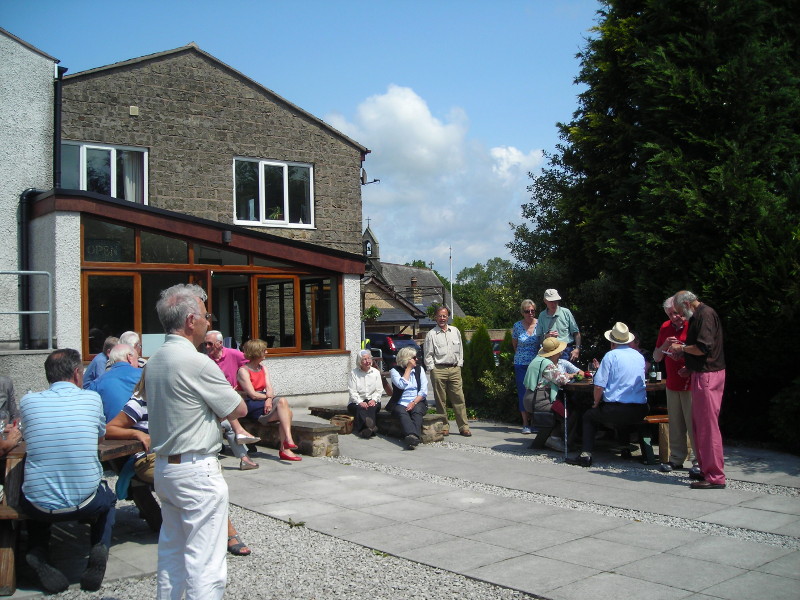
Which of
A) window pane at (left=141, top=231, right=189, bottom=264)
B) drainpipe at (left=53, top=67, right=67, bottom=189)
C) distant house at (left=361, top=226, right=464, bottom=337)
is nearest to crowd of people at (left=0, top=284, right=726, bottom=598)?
window pane at (left=141, top=231, right=189, bottom=264)

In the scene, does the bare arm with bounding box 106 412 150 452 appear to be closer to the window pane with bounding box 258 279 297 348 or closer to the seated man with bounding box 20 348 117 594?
the seated man with bounding box 20 348 117 594

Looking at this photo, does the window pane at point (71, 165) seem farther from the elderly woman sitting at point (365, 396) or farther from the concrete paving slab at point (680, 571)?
the concrete paving slab at point (680, 571)

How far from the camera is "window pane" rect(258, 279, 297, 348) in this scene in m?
13.8

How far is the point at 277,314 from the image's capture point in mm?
13828

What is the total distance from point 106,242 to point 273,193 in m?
6.38

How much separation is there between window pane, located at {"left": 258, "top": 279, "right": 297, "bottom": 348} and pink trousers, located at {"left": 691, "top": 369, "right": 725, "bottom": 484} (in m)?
8.05

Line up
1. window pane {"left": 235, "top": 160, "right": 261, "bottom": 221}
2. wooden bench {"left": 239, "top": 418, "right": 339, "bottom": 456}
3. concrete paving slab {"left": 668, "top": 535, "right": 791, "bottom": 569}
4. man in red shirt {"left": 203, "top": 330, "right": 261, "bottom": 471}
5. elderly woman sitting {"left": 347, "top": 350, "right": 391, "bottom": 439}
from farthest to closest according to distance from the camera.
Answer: window pane {"left": 235, "top": 160, "right": 261, "bottom": 221}
elderly woman sitting {"left": 347, "top": 350, "right": 391, "bottom": 439}
wooden bench {"left": 239, "top": 418, "right": 339, "bottom": 456}
man in red shirt {"left": 203, "top": 330, "right": 261, "bottom": 471}
concrete paving slab {"left": 668, "top": 535, "right": 791, "bottom": 569}

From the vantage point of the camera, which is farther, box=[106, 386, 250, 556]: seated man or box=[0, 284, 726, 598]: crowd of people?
box=[106, 386, 250, 556]: seated man

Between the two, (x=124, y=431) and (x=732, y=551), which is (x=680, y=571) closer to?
(x=732, y=551)

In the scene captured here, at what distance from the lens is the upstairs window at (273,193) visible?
17781 millimetres

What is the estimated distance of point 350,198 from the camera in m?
19.2

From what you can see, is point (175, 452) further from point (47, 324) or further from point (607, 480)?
point (47, 324)

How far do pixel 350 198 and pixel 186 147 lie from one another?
4.24 metres

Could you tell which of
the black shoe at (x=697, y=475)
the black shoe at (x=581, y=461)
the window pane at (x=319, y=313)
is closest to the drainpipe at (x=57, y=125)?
the window pane at (x=319, y=313)
